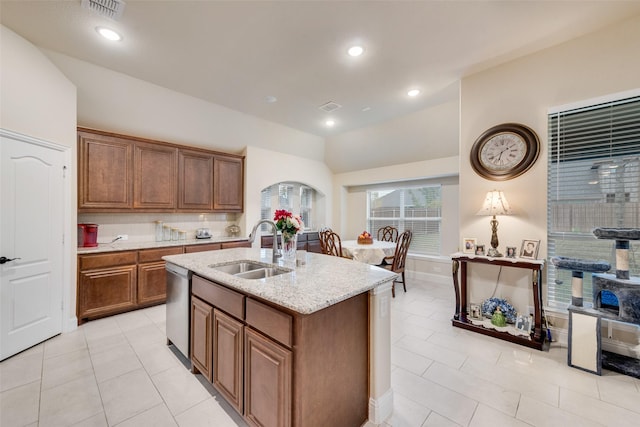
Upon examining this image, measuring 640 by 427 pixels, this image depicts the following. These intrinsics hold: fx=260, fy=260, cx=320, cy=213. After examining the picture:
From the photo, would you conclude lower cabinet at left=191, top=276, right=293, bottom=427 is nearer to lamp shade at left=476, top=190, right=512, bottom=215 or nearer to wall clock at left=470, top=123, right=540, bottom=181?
lamp shade at left=476, top=190, right=512, bottom=215

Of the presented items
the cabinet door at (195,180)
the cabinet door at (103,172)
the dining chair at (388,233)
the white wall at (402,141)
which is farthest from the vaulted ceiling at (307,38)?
the dining chair at (388,233)

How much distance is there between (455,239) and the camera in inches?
206

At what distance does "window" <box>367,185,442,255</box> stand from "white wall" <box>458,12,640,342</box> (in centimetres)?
227

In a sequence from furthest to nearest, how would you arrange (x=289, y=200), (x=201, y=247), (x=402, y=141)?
(x=289, y=200) < (x=402, y=141) < (x=201, y=247)

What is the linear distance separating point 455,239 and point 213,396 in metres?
4.87

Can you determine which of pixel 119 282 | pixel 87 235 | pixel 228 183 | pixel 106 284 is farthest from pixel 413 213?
pixel 87 235

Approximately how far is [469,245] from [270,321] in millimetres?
2803

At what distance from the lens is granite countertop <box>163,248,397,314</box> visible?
1368 mm

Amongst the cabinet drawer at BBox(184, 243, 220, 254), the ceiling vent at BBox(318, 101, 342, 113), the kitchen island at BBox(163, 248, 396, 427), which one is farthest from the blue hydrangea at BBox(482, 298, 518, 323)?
the cabinet drawer at BBox(184, 243, 220, 254)

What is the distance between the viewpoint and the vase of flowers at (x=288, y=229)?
2379 millimetres

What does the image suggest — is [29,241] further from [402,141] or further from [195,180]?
[402,141]

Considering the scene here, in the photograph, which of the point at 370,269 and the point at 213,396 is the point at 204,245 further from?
the point at 370,269

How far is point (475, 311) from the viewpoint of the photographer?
125 inches

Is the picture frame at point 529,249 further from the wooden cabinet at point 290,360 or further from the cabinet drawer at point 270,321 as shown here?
the cabinet drawer at point 270,321
